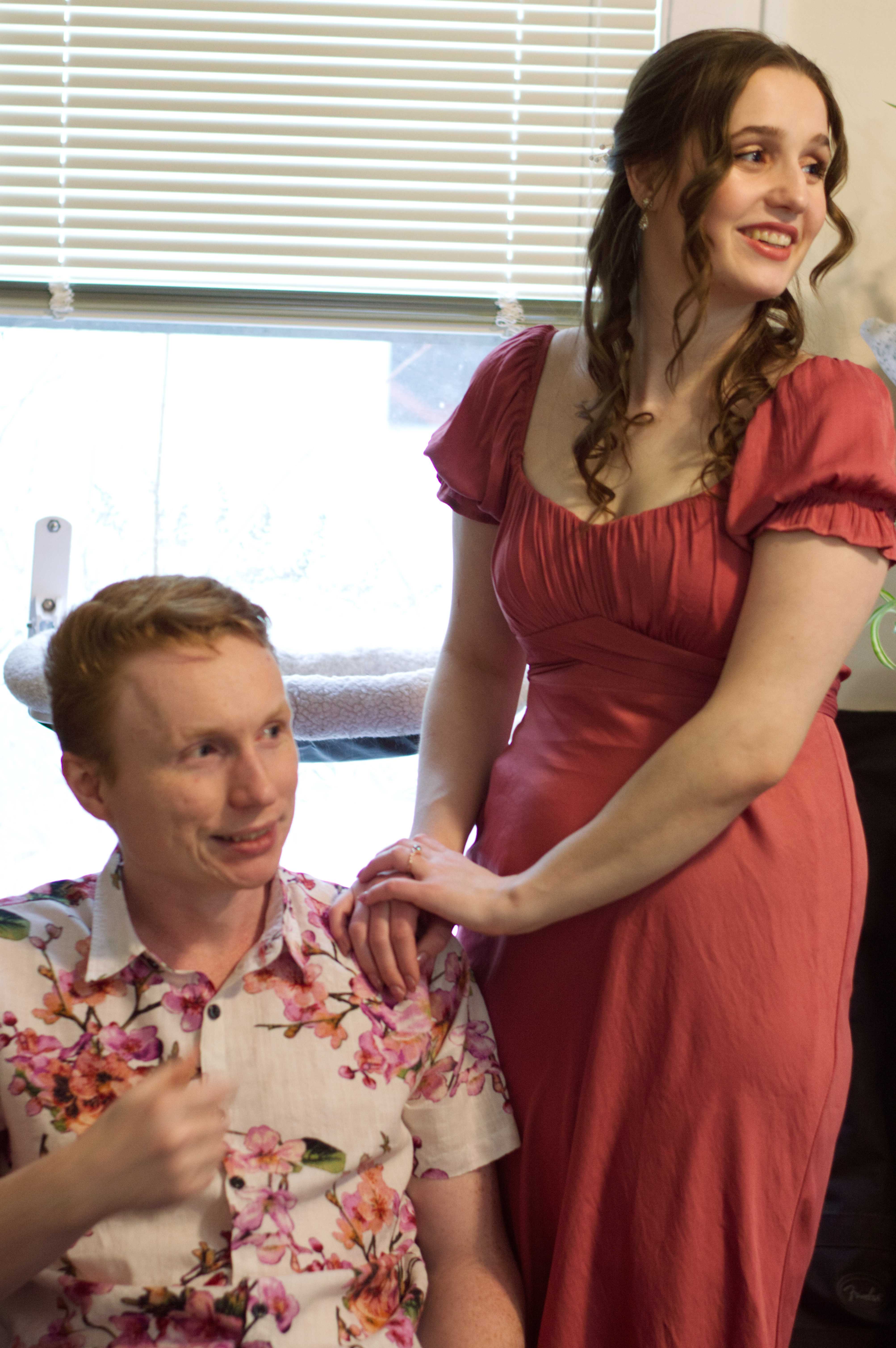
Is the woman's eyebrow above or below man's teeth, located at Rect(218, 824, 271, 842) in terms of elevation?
above

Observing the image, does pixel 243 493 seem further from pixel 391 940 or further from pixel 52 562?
pixel 391 940

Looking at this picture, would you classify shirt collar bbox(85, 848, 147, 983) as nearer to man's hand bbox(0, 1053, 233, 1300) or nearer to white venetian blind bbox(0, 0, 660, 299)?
man's hand bbox(0, 1053, 233, 1300)

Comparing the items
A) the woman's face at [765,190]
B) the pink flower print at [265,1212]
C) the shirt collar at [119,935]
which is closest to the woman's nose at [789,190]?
the woman's face at [765,190]

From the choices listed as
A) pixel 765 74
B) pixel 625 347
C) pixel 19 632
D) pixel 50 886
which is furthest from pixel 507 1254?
pixel 19 632

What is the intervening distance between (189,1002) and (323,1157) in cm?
19

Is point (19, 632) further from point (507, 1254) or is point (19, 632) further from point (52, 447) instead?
point (507, 1254)

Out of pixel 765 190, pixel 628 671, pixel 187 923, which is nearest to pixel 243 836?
pixel 187 923

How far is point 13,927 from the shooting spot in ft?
3.60

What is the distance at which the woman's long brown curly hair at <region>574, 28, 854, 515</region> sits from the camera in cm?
118

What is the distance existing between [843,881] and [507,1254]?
510 mm

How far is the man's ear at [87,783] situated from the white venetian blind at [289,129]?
114 cm

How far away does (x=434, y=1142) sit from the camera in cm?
117

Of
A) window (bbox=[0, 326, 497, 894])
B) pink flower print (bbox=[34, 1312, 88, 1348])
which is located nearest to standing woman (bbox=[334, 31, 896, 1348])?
pink flower print (bbox=[34, 1312, 88, 1348])

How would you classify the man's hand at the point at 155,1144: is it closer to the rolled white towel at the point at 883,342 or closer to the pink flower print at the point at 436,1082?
the pink flower print at the point at 436,1082
